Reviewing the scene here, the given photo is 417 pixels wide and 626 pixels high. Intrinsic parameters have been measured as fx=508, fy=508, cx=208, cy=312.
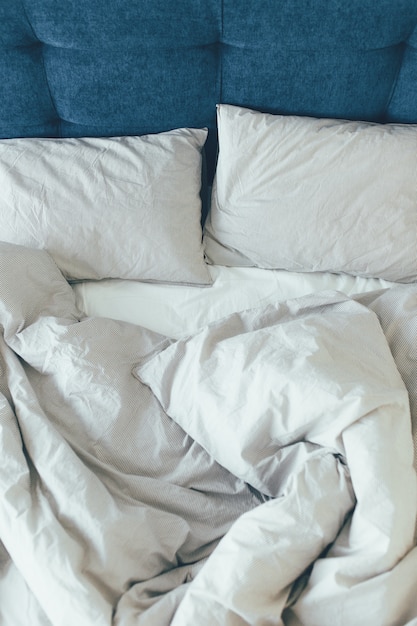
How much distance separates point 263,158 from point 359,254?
29 cm

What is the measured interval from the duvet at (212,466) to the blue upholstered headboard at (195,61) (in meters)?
0.40

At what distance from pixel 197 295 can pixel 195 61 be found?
1.62ft

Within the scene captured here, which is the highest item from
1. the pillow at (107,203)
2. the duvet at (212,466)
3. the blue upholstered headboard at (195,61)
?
the blue upholstered headboard at (195,61)

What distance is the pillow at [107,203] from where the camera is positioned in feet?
3.54

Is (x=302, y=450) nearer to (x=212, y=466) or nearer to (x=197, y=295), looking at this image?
(x=212, y=466)

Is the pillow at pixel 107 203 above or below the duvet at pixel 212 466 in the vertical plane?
above

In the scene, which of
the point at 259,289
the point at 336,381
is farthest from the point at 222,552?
the point at 259,289

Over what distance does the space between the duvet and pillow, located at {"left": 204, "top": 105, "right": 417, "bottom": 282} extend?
14cm

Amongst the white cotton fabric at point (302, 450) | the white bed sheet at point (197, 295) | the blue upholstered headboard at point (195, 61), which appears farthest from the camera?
the white bed sheet at point (197, 295)

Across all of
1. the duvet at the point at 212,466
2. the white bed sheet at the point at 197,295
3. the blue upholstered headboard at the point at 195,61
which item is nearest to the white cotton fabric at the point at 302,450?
the duvet at the point at 212,466

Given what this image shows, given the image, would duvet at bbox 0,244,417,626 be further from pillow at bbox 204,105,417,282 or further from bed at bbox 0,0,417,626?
pillow at bbox 204,105,417,282

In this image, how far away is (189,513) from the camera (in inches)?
30.9

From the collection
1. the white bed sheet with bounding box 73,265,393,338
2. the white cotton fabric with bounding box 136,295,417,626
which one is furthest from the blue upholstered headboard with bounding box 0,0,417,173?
the white cotton fabric with bounding box 136,295,417,626

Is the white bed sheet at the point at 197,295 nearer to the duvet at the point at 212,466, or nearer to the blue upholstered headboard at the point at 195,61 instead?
the duvet at the point at 212,466
